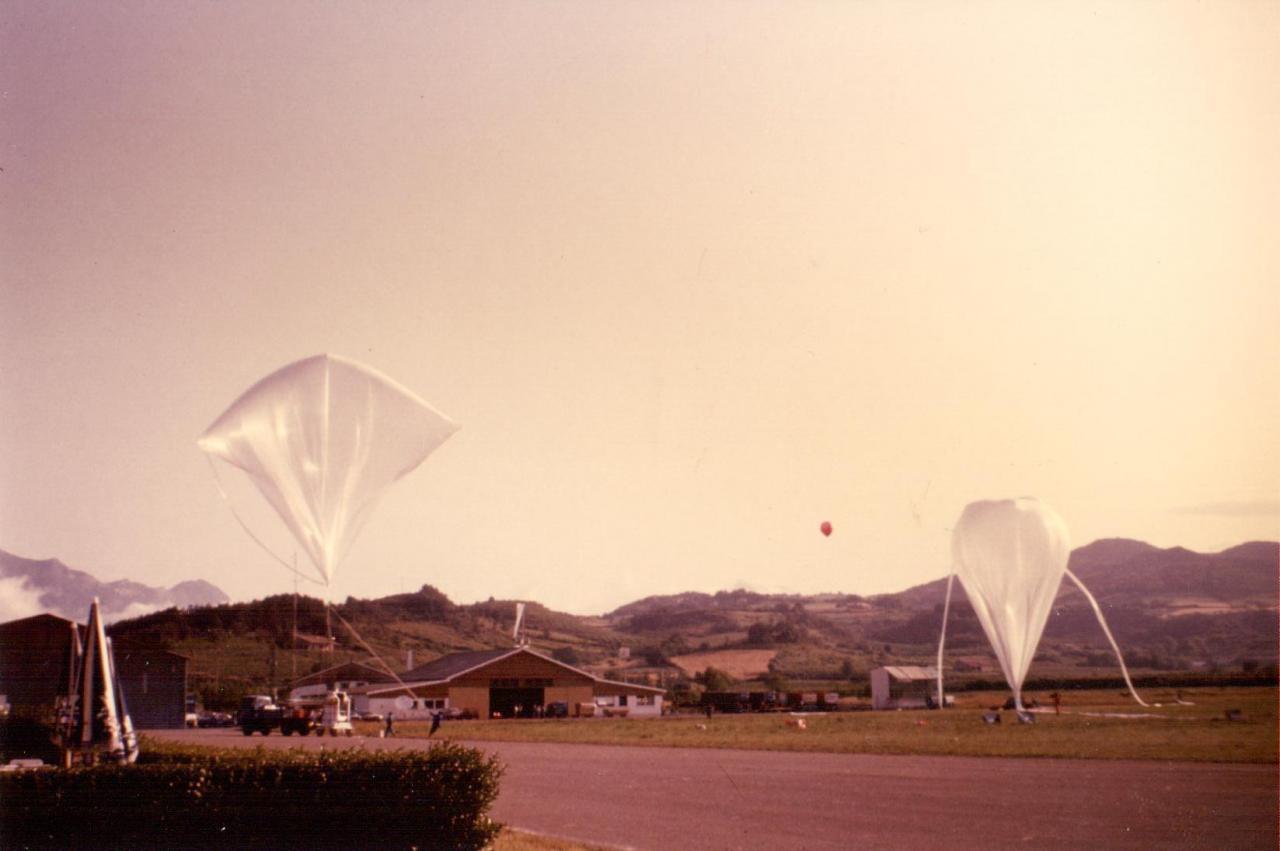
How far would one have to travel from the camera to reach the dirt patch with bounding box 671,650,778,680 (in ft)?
356

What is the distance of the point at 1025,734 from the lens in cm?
3216

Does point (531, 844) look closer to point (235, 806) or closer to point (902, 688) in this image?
point (235, 806)

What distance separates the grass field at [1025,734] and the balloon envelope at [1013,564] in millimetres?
6320

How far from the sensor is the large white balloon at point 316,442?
36.9ft

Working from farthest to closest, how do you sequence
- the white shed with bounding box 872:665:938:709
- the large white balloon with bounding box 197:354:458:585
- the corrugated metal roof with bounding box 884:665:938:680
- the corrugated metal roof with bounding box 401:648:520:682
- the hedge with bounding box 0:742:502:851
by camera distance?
the corrugated metal roof with bounding box 884:665:938:680, the white shed with bounding box 872:665:938:709, the corrugated metal roof with bounding box 401:648:520:682, the large white balloon with bounding box 197:354:458:585, the hedge with bounding box 0:742:502:851

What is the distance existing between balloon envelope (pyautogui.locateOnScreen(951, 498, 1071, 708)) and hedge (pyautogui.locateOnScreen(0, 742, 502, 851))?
1137cm

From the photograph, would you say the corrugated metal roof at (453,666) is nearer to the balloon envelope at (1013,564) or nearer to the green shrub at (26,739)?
the green shrub at (26,739)

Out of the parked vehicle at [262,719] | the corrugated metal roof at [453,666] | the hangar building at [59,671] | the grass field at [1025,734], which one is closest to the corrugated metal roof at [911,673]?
the grass field at [1025,734]

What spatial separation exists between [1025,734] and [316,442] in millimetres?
27095

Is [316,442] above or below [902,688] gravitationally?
above

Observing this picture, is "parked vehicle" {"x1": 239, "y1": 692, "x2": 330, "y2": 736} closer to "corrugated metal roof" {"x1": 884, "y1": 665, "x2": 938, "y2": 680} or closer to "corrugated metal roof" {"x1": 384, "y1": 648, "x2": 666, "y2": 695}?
"corrugated metal roof" {"x1": 384, "y1": 648, "x2": 666, "y2": 695}

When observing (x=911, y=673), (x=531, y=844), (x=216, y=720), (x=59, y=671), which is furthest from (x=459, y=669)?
(x=531, y=844)

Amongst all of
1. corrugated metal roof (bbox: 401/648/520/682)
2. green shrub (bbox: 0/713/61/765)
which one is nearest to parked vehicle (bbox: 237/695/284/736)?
green shrub (bbox: 0/713/61/765)

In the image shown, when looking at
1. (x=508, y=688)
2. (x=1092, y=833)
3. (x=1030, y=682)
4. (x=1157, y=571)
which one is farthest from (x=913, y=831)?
(x=1157, y=571)
